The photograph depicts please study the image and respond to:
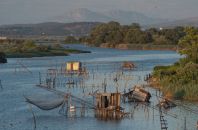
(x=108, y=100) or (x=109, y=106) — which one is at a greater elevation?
(x=108, y=100)

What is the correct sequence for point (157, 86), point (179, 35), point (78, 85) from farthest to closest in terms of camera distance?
point (179, 35) < point (78, 85) < point (157, 86)

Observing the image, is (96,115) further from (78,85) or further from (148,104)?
(78,85)

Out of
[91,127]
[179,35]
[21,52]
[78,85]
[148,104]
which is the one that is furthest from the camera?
[179,35]

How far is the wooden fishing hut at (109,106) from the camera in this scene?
39.9m

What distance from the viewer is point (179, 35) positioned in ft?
620

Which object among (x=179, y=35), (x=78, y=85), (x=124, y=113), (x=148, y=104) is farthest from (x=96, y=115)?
(x=179, y=35)

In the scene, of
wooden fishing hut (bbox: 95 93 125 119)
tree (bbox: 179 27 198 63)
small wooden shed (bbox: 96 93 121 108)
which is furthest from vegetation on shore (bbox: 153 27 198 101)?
small wooden shed (bbox: 96 93 121 108)

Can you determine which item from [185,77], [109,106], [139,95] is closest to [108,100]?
[109,106]

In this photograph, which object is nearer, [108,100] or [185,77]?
[108,100]

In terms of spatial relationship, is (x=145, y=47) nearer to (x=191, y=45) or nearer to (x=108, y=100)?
(x=191, y=45)

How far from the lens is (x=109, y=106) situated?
133 feet

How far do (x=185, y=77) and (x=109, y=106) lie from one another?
10.8 meters

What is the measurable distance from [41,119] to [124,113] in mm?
5628

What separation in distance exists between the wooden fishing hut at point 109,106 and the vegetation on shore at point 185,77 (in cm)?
756
